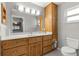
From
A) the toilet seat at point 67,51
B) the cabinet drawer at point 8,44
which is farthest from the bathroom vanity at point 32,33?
the toilet seat at point 67,51

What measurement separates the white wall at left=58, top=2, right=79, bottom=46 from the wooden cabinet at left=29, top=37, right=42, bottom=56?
1.22 feet

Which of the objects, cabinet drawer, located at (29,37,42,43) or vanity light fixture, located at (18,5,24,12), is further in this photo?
cabinet drawer, located at (29,37,42,43)

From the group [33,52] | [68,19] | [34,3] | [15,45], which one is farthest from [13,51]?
[68,19]

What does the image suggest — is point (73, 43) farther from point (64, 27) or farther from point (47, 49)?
point (47, 49)

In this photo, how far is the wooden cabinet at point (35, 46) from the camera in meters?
1.31

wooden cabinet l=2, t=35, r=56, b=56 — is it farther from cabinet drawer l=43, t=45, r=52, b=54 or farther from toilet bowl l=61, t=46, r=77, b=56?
toilet bowl l=61, t=46, r=77, b=56

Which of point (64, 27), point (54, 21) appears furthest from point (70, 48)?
point (54, 21)

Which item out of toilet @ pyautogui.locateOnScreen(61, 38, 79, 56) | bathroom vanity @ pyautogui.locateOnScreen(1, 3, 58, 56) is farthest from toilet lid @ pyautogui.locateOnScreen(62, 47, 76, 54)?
bathroom vanity @ pyautogui.locateOnScreen(1, 3, 58, 56)

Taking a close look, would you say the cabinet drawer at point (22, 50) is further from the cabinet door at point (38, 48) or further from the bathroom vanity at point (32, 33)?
the cabinet door at point (38, 48)

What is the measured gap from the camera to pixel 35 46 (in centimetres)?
137

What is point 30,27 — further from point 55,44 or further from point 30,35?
point 55,44

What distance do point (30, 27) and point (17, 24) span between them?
0.70 ft

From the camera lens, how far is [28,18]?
4.10ft

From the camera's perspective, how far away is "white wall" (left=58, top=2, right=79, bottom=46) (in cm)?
118
